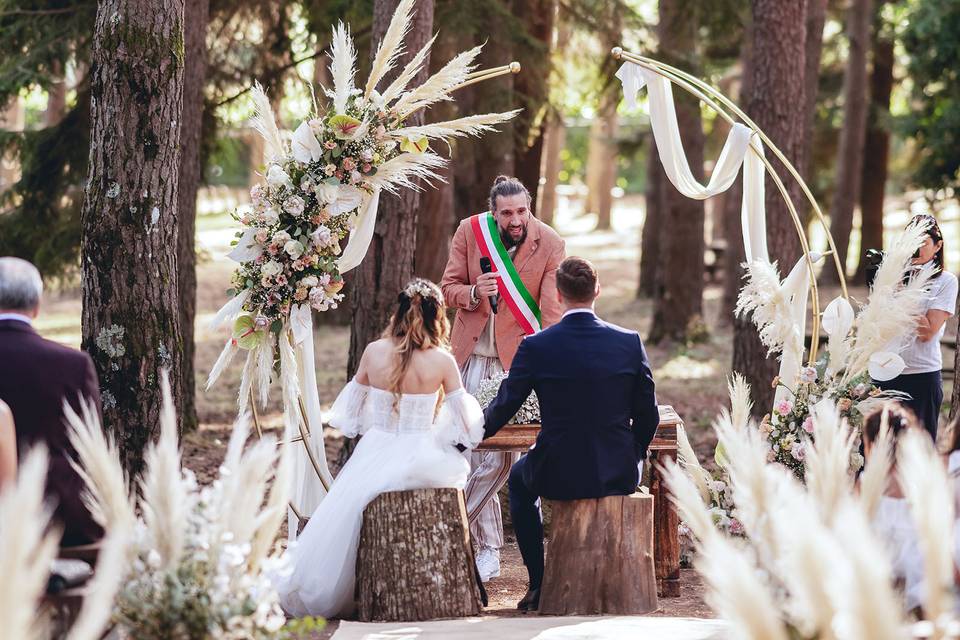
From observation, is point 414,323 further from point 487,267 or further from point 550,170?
point 550,170

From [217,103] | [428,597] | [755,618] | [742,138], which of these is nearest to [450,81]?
[742,138]

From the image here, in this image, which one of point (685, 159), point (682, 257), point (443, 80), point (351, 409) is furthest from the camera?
point (682, 257)

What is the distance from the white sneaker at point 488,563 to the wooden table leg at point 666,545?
95 cm

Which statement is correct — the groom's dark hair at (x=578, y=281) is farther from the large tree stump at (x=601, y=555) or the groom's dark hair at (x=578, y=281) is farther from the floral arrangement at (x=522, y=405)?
the large tree stump at (x=601, y=555)

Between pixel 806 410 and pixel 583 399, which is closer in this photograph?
pixel 583 399

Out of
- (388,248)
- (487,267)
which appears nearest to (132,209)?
(487,267)

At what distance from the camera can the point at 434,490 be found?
6.21m

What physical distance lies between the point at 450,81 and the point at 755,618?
175 inches

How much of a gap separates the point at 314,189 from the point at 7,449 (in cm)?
299

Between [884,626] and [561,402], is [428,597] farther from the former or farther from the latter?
[884,626]

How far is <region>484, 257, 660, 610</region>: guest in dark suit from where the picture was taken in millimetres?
5992

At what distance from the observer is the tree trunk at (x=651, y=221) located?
21.0m

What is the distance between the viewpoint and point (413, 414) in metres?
6.39

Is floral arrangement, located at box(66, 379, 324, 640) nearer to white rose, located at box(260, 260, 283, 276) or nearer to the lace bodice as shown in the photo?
the lace bodice
